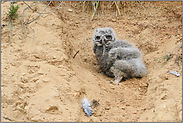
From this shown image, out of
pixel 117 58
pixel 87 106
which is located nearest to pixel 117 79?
pixel 117 58

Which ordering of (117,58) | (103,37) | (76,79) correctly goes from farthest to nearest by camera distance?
(103,37) → (117,58) → (76,79)

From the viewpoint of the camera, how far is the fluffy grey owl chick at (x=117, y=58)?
4531 millimetres

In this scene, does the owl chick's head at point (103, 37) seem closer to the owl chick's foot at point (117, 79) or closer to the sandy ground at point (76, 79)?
the sandy ground at point (76, 79)

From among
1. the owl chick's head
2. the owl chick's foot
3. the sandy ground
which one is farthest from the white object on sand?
the owl chick's head

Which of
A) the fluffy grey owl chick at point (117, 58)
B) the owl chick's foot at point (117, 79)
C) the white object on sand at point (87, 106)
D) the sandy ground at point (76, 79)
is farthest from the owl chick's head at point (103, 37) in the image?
the white object on sand at point (87, 106)

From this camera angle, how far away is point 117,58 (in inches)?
187

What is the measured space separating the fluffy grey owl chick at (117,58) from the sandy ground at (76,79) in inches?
8.6

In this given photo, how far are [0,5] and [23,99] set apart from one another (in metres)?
3.29

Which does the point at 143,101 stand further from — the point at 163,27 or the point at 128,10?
the point at 128,10

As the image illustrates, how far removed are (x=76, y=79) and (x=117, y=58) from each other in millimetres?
1485

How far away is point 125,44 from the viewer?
4.93m

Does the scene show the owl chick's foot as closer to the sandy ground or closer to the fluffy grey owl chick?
the fluffy grey owl chick

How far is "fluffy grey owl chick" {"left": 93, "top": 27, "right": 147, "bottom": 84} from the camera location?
4531 mm

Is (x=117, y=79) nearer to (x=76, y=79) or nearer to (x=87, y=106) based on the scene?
(x=76, y=79)
